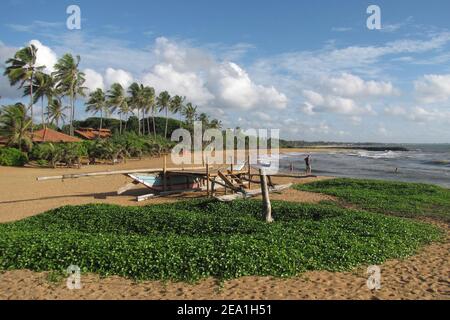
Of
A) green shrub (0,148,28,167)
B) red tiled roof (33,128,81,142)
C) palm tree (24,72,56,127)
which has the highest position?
palm tree (24,72,56,127)

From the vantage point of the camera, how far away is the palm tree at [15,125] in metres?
39.7

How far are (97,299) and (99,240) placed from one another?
3008 millimetres

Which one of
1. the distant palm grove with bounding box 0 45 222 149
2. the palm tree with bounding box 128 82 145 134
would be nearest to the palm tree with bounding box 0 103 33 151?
the distant palm grove with bounding box 0 45 222 149

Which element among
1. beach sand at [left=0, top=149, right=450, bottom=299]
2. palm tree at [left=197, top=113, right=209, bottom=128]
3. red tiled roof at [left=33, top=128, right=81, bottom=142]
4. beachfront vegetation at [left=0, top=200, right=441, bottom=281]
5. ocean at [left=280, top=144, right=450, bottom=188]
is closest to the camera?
beach sand at [left=0, top=149, right=450, bottom=299]

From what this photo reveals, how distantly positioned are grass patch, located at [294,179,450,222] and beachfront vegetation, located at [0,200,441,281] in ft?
12.7

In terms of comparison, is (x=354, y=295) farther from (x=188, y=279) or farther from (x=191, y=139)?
(x=191, y=139)

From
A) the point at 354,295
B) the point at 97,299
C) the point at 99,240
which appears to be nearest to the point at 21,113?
the point at 99,240

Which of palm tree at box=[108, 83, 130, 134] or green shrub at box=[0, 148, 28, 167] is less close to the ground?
palm tree at box=[108, 83, 130, 134]

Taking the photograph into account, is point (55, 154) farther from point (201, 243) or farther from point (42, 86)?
point (201, 243)

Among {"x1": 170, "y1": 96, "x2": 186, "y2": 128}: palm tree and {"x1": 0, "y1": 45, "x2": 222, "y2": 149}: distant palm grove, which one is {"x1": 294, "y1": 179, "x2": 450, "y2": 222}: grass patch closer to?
{"x1": 0, "y1": 45, "x2": 222, "y2": 149}: distant palm grove

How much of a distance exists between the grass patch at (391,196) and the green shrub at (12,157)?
2860 centimetres

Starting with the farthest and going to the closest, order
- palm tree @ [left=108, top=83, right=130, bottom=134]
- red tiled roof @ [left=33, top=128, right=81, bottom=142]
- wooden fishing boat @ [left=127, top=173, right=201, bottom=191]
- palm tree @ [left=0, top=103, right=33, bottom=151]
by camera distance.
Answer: palm tree @ [left=108, top=83, right=130, bottom=134], red tiled roof @ [left=33, top=128, right=81, bottom=142], palm tree @ [left=0, top=103, right=33, bottom=151], wooden fishing boat @ [left=127, top=173, right=201, bottom=191]

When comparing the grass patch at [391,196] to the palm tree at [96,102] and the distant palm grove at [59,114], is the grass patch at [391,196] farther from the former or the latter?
the palm tree at [96,102]

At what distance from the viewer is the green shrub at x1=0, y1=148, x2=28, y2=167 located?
3906cm
